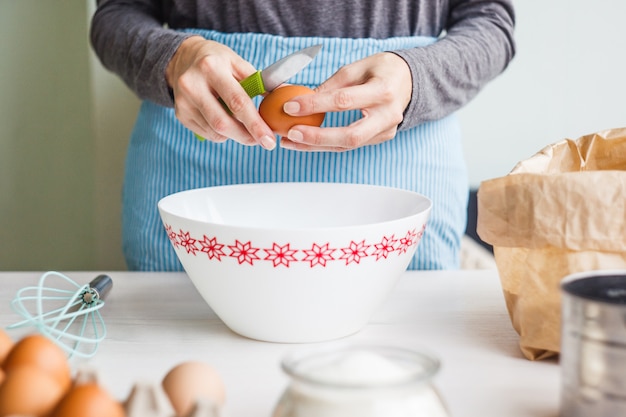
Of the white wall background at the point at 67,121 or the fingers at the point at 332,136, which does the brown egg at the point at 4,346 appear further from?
the white wall background at the point at 67,121

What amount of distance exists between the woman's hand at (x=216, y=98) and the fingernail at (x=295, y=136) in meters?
0.02

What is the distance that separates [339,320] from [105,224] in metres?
1.23

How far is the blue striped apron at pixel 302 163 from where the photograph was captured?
1.11 m

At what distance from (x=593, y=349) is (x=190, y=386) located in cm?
27

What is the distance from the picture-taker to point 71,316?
76cm

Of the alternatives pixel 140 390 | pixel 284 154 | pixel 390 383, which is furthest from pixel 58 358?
pixel 284 154

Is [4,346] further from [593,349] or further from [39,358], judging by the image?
[593,349]

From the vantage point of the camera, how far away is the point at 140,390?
1.39 feet

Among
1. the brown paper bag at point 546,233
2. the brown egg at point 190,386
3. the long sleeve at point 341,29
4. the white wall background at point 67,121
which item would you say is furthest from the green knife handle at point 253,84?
the white wall background at point 67,121

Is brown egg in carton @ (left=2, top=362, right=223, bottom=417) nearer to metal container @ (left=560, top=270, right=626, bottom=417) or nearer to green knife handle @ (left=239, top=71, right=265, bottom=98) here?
metal container @ (left=560, top=270, right=626, bottom=417)

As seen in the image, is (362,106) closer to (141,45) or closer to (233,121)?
(233,121)

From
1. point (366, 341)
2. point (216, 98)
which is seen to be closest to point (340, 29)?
point (216, 98)

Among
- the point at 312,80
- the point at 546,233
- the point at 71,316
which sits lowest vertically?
the point at 71,316

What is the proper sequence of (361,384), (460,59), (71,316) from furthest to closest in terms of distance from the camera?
1. (460,59)
2. (71,316)
3. (361,384)
